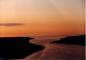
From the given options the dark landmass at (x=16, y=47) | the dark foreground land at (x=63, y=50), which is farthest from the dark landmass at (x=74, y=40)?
the dark landmass at (x=16, y=47)

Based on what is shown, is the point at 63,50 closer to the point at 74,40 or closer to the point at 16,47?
the point at 74,40

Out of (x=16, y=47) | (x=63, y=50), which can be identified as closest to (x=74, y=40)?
(x=63, y=50)

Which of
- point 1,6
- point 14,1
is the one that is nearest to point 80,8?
point 14,1

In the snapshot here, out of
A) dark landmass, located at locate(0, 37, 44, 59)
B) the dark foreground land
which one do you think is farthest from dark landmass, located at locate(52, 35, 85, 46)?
dark landmass, located at locate(0, 37, 44, 59)

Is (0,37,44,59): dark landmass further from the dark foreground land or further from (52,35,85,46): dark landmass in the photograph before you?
(52,35,85,46): dark landmass

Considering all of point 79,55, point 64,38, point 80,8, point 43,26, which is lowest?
point 79,55

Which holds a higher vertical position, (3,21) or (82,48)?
(3,21)

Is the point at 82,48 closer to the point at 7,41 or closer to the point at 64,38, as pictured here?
the point at 64,38

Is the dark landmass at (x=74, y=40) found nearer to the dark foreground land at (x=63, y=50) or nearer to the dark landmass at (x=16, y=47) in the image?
the dark foreground land at (x=63, y=50)
